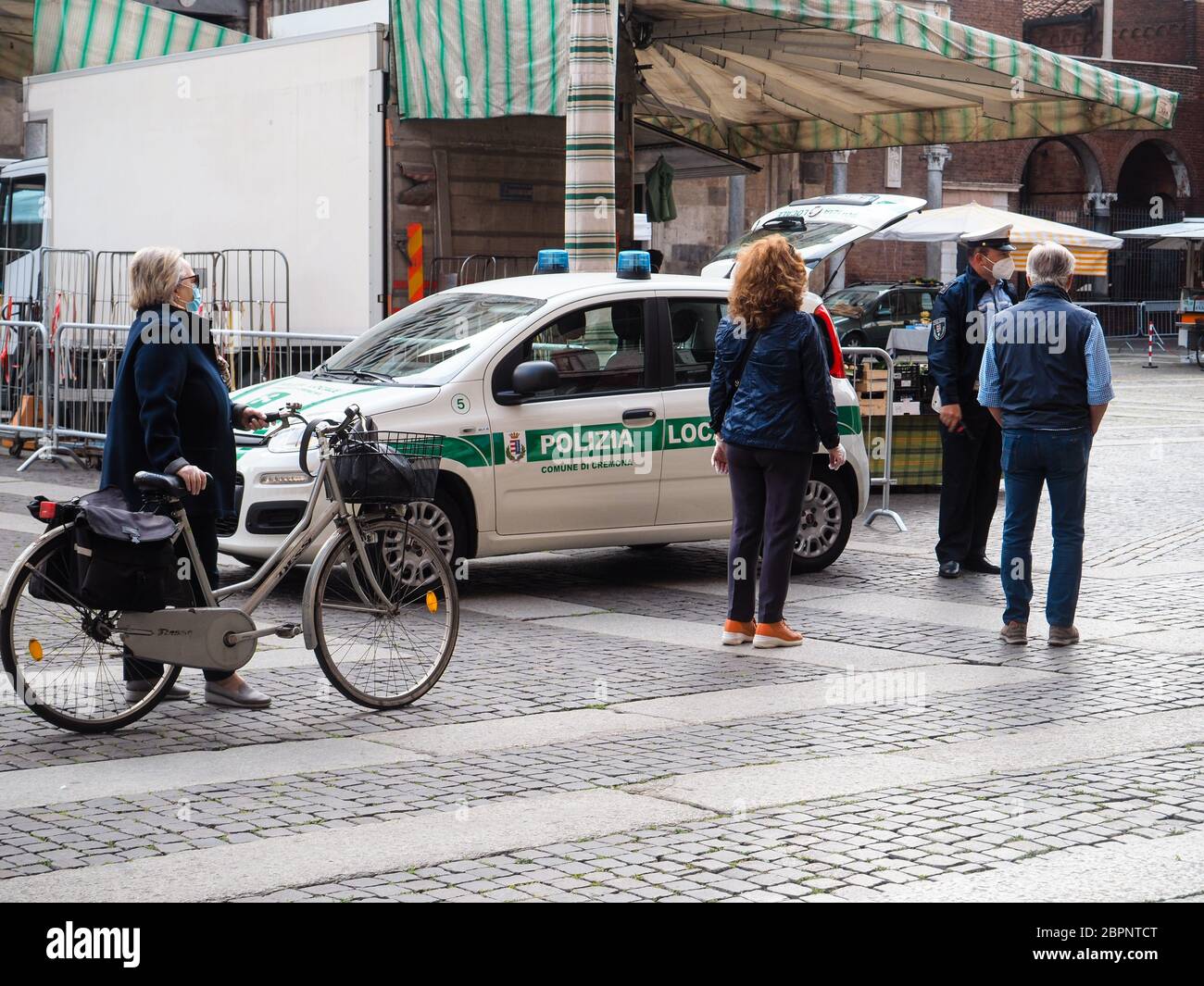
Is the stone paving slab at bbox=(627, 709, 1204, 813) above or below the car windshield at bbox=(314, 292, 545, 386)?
below

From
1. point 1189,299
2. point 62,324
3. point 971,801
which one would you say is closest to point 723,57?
point 62,324

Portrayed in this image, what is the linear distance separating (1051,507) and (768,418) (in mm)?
1486

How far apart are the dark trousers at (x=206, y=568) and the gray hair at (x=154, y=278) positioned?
861 millimetres

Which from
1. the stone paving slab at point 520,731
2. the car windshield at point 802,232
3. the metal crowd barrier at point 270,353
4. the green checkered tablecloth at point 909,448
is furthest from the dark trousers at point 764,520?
Answer: the car windshield at point 802,232

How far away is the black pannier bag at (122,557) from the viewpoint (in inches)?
250

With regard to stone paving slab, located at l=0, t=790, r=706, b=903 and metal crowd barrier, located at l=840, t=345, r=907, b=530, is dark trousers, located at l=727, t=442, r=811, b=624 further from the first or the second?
metal crowd barrier, located at l=840, t=345, r=907, b=530

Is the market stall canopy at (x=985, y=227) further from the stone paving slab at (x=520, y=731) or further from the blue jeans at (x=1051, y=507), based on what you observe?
the stone paving slab at (x=520, y=731)

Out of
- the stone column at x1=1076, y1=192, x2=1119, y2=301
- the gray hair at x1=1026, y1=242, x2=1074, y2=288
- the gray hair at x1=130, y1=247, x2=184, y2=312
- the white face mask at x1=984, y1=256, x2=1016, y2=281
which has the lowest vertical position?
the gray hair at x1=130, y1=247, x2=184, y2=312

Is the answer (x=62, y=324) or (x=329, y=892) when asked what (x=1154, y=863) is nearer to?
(x=329, y=892)

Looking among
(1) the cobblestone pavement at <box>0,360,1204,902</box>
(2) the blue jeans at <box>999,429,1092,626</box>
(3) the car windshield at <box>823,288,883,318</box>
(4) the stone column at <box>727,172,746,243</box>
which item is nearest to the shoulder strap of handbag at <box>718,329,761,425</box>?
(1) the cobblestone pavement at <box>0,360,1204,902</box>

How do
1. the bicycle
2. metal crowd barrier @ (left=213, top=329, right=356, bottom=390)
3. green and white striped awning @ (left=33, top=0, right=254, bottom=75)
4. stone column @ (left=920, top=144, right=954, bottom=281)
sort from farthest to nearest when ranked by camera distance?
stone column @ (left=920, top=144, right=954, bottom=281) → green and white striped awning @ (left=33, top=0, right=254, bottom=75) → metal crowd barrier @ (left=213, top=329, right=356, bottom=390) → the bicycle

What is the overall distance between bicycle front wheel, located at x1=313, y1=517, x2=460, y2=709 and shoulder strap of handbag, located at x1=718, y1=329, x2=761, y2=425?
6.59 ft

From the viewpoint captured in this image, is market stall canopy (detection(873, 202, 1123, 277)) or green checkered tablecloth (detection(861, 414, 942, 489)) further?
market stall canopy (detection(873, 202, 1123, 277))

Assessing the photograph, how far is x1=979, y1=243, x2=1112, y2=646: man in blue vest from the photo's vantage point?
8492 millimetres
